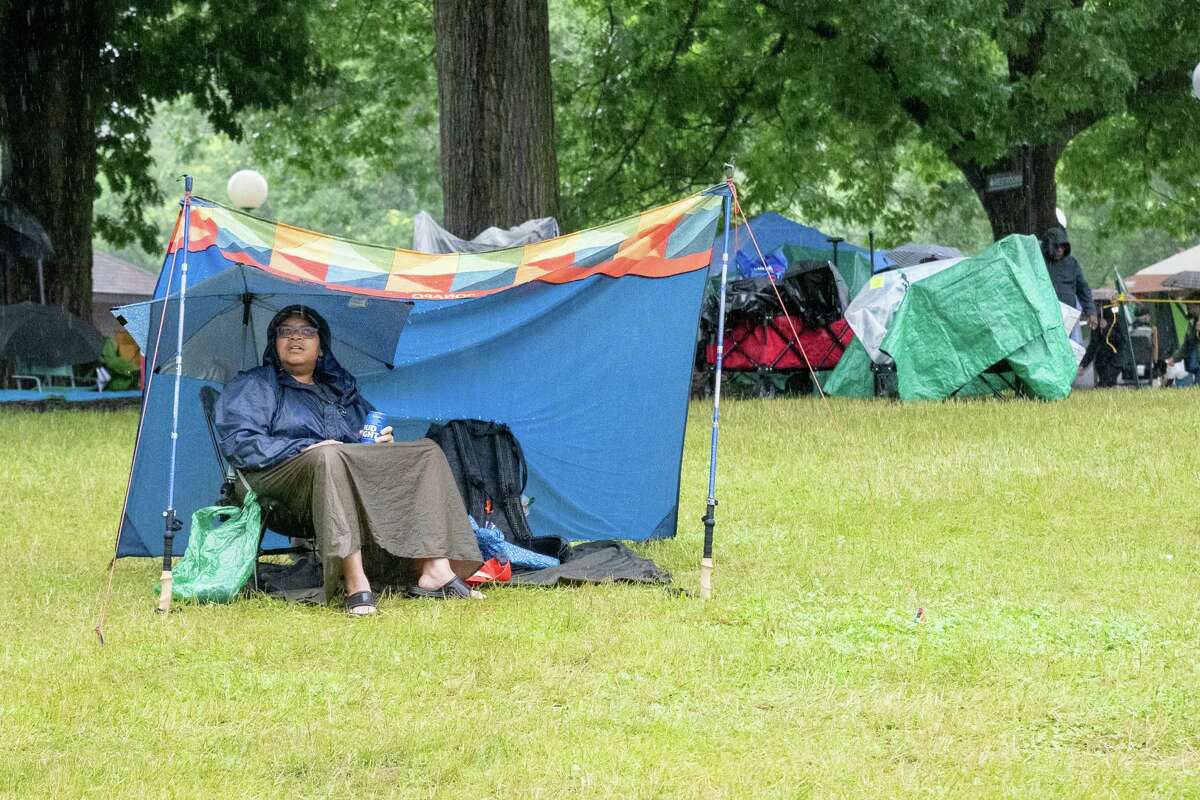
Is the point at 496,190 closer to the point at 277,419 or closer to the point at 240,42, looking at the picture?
the point at 240,42

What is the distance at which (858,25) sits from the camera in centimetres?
1697

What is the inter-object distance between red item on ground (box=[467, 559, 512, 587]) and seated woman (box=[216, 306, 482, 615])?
109mm

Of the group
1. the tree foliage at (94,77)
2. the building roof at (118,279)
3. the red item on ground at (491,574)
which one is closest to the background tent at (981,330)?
the red item on ground at (491,574)

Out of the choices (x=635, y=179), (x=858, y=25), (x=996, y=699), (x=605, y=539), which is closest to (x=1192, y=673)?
(x=996, y=699)

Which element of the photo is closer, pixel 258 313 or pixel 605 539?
pixel 258 313

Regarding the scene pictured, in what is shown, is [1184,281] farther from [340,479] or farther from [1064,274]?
[340,479]

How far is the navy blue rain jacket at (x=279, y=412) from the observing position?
258 inches

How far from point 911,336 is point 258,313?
7.98 metres

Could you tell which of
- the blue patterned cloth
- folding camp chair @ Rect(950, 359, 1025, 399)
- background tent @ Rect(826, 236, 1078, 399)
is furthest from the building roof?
the blue patterned cloth

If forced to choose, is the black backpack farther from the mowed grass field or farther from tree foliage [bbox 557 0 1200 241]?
tree foliage [bbox 557 0 1200 241]

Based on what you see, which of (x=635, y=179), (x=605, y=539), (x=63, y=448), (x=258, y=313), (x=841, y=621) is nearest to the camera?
(x=841, y=621)

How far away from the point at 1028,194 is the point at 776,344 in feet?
16.5

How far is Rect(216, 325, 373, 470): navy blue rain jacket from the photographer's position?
258 inches

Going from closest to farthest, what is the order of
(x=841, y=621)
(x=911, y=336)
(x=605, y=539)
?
1. (x=841, y=621)
2. (x=605, y=539)
3. (x=911, y=336)
